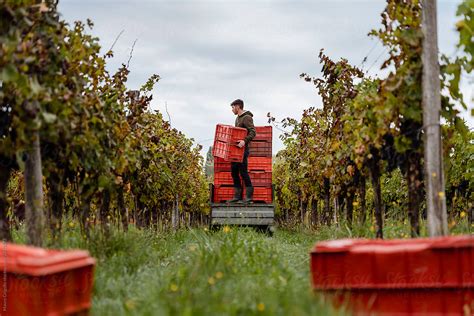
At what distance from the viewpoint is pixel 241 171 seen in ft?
45.6

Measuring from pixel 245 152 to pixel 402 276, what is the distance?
8.98 metres

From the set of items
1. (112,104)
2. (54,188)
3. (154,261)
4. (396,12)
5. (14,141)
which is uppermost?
(396,12)

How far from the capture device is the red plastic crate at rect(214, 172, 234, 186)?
15016 mm

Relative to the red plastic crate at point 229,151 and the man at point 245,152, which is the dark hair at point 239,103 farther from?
the red plastic crate at point 229,151

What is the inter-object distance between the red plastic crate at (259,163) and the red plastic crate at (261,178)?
105mm

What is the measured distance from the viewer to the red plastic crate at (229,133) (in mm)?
13398

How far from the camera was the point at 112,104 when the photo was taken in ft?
29.7

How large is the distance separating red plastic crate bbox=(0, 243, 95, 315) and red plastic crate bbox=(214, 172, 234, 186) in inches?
394

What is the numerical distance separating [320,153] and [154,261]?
6.88 metres

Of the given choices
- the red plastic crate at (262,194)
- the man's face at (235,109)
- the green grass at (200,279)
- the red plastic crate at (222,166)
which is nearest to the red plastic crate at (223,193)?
the red plastic crate at (222,166)

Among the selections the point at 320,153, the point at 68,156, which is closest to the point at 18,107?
the point at 68,156

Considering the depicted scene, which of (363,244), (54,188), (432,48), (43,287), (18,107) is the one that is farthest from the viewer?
(54,188)

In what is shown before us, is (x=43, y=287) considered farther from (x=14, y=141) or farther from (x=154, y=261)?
(x=154, y=261)

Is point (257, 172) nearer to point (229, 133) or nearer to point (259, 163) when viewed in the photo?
point (259, 163)
